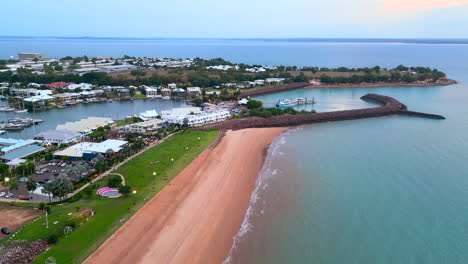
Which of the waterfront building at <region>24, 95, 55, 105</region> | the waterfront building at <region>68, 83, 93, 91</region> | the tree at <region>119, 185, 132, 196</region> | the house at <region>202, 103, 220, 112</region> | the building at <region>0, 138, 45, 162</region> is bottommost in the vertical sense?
the tree at <region>119, 185, 132, 196</region>

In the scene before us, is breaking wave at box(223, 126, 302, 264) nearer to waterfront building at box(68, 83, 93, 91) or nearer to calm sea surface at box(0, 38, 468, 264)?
calm sea surface at box(0, 38, 468, 264)

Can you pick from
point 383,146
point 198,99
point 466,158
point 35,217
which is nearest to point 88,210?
point 35,217

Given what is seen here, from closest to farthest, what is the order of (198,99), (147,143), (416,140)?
(147,143) → (416,140) → (198,99)

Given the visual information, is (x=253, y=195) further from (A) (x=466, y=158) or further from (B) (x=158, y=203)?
(A) (x=466, y=158)

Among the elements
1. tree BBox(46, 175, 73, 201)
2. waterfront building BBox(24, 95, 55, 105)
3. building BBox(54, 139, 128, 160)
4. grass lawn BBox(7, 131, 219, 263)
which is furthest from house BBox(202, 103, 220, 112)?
tree BBox(46, 175, 73, 201)

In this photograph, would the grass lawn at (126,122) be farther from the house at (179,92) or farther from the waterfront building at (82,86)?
the waterfront building at (82,86)

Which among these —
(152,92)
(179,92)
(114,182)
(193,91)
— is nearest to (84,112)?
(152,92)
